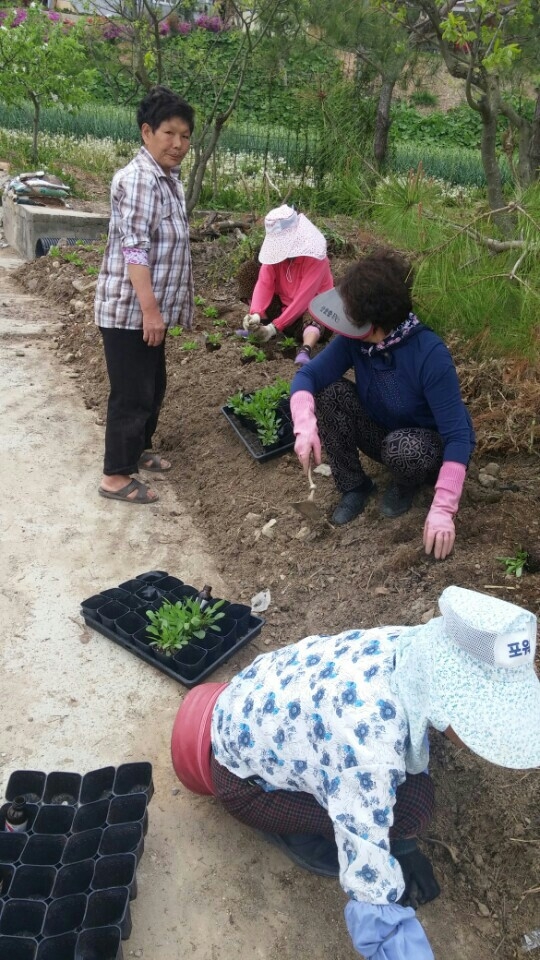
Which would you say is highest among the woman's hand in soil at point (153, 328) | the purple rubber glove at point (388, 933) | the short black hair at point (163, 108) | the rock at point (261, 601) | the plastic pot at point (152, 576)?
the short black hair at point (163, 108)

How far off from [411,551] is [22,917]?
1.74m

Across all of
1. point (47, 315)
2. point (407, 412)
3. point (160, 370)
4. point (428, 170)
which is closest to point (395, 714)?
point (407, 412)

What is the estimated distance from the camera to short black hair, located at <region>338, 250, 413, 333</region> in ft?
8.69

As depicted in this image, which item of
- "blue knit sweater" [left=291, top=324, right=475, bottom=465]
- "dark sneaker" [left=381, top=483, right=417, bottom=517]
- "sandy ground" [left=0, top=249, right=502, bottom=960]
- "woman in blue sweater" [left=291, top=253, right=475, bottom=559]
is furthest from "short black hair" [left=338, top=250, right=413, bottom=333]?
"sandy ground" [left=0, top=249, right=502, bottom=960]

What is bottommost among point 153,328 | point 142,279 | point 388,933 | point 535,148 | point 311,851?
point 311,851

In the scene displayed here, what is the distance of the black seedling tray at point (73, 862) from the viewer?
5.51 ft

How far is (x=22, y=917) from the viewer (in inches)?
69.1

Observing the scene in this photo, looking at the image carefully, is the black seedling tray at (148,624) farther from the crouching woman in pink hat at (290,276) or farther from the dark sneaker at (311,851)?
the crouching woman in pink hat at (290,276)

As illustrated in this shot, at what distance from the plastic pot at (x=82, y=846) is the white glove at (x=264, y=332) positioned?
338 centimetres

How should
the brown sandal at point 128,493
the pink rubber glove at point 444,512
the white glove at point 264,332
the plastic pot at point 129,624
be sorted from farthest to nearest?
the white glove at point 264,332
the brown sandal at point 128,493
the plastic pot at point 129,624
the pink rubber glove at point 444,512

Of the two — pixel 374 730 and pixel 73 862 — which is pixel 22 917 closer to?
pixel 73 862

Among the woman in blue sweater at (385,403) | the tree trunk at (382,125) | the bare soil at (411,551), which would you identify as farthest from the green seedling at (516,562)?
the tree trunk at (382,125)

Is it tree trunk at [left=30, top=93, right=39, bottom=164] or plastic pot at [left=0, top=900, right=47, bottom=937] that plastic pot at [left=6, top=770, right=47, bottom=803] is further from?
tree trunk at [left=30, top=93, right=39, bottom=164]

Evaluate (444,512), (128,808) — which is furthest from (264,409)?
(128,808)
